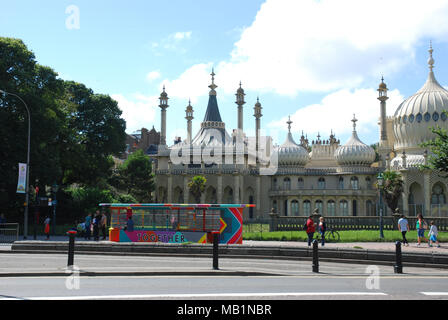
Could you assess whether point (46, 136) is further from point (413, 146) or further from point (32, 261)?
point (413, 146)

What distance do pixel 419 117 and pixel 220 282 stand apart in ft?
179

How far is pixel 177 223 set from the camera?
26969mm

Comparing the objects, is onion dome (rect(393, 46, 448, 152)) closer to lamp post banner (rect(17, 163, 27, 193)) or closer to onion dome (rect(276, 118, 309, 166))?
onion dome (rect(276, 118, 309, 166))

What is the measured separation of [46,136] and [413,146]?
44149 mm

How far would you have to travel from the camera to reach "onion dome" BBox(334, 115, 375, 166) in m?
64.6

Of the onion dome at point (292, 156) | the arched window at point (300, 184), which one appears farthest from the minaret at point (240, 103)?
the arched window at point (300, 184)

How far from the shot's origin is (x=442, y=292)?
37.9 feet

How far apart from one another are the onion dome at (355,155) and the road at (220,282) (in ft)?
158

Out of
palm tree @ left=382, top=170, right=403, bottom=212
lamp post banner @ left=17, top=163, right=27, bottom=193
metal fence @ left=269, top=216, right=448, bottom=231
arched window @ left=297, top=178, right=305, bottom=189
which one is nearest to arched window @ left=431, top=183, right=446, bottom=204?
→ palm tree @ left=382, top=170, right=403, bottom=212

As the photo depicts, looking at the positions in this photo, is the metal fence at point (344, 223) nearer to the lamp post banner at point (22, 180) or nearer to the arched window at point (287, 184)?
the lamp post banner at point (22, 180)

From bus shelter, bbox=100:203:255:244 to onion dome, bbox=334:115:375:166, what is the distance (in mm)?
40987
